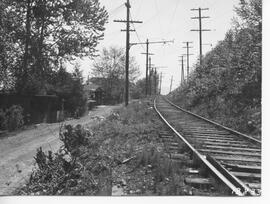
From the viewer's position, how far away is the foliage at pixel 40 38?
16.5 m

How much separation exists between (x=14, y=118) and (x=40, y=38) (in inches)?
208

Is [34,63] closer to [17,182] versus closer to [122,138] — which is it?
[122,138]

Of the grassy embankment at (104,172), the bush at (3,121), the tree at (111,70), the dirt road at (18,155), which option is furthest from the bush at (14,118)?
the tree at (111,70)

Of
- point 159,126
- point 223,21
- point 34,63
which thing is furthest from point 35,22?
point 223,21

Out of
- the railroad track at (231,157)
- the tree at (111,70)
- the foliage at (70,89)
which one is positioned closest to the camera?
the railroad track at (231,157)

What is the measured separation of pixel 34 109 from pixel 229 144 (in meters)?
13.6

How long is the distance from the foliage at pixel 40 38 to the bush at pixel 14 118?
1.42 m

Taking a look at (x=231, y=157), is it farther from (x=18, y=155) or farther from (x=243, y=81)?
(x=243, y=81)

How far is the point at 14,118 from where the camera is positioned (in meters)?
→ 15.8

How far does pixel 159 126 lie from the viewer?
10.3 meters

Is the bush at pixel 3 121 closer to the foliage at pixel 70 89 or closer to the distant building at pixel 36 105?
the distant building at pixel 36 105

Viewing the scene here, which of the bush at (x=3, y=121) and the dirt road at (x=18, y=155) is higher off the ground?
the bush at (x=3, y=121)

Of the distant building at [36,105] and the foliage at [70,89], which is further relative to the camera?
the foliage at [70,89]

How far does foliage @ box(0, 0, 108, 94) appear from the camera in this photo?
54.3 feet
